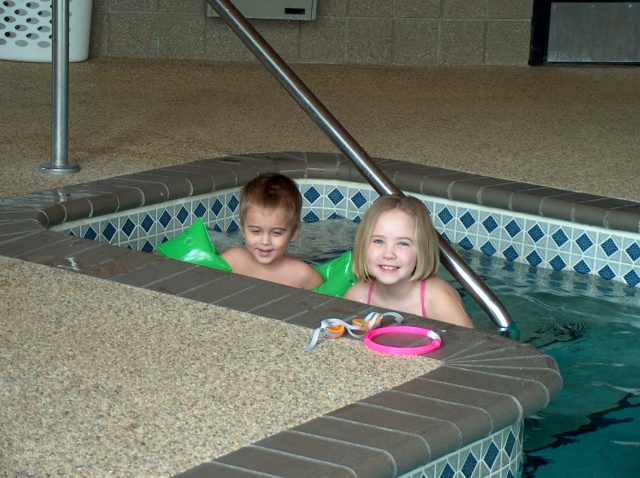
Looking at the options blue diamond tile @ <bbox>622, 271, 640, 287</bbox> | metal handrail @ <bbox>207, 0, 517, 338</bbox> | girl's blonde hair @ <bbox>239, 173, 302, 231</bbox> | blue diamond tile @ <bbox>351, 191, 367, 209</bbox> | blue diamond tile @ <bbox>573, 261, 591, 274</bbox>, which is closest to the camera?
metal handrail @ <bbox>207, 0, 517, 338</bbox>

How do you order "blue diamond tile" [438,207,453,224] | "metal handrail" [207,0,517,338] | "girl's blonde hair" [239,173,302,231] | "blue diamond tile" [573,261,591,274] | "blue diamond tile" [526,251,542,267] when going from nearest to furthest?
"metal handrail" [207,0,517,338] → "girl's blonde hair" [239,173,302,231] → "blue diamond tile" [573,261,591,274] → "blue diamond tile" [526,251,542,267] → "blue diamond tile" [438,207,453,224]

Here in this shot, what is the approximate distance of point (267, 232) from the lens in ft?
10.5

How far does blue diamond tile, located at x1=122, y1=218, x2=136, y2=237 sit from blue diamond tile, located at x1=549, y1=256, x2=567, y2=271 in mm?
1509

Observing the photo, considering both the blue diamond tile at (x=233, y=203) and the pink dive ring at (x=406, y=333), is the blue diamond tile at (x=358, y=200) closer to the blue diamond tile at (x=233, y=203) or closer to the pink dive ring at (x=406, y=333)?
the blue diamond tile at (x=233, y=203)

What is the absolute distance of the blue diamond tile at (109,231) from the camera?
3.53m

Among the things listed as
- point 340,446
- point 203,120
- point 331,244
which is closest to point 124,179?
point 331,244

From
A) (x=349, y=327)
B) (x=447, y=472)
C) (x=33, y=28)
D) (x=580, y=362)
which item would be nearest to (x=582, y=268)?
(x=580, y=362)

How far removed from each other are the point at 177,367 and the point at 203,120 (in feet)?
10.9

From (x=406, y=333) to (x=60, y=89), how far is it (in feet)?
6.55

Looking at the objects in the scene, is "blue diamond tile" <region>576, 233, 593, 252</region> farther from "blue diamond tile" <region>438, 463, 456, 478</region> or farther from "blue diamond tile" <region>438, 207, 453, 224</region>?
"blue diamond tile" <region>438, 463, 456, 478</region>

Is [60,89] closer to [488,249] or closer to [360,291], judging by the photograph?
[360,291]

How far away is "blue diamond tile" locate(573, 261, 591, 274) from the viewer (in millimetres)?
3672

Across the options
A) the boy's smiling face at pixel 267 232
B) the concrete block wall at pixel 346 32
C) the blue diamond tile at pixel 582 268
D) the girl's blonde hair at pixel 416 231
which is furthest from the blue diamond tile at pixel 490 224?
the concrete block wall at pixel 346 32

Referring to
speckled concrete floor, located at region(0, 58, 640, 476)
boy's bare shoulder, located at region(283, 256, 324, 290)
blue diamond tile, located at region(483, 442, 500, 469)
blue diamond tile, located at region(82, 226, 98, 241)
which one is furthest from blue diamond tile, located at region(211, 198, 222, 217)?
blue diamond tile, located at region(483, 442, 500, 469)
